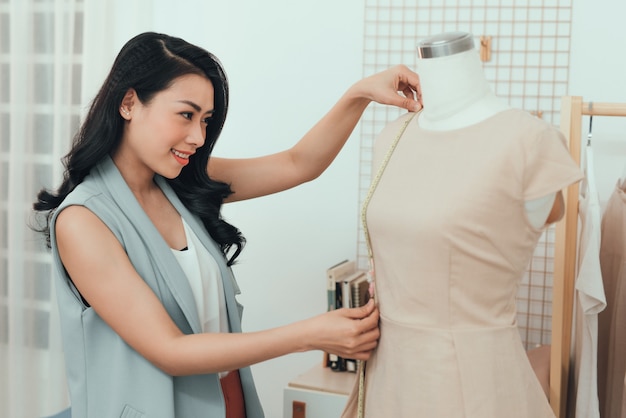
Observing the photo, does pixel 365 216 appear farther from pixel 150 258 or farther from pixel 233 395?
pixel 233 395

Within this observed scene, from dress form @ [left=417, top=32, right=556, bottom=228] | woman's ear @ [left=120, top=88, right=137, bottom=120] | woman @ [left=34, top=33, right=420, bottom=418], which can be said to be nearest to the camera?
dress form @ [left=417, top=32, right=556, bottom=228]

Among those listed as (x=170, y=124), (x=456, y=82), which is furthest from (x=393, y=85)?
(x=170, y=124)

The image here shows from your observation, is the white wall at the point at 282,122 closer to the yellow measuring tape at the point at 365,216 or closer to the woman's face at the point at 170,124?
the woman's face at the point at 170,124

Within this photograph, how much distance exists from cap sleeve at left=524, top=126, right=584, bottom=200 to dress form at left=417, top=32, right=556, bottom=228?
0.38 feet

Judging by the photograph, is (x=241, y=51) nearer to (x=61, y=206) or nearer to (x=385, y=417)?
(x=61, y=206)

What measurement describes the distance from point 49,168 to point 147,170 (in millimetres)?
1139

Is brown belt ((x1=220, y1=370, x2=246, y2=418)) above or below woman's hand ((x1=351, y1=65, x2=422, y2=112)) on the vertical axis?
below

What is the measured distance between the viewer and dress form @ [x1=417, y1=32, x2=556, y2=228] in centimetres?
122

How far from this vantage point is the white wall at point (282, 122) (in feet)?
8.33

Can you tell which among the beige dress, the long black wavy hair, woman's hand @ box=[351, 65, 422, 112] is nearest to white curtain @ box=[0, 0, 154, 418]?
the long black wavy hair

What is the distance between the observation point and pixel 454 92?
48.4 inches

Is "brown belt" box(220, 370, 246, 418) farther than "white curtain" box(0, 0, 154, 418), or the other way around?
"white curtain" box(0, 0, 154, 418)

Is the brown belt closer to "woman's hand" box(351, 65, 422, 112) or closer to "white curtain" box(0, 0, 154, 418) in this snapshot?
"woman's hand" box(351, 65, 422, 112)

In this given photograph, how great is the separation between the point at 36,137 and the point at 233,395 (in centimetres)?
136
